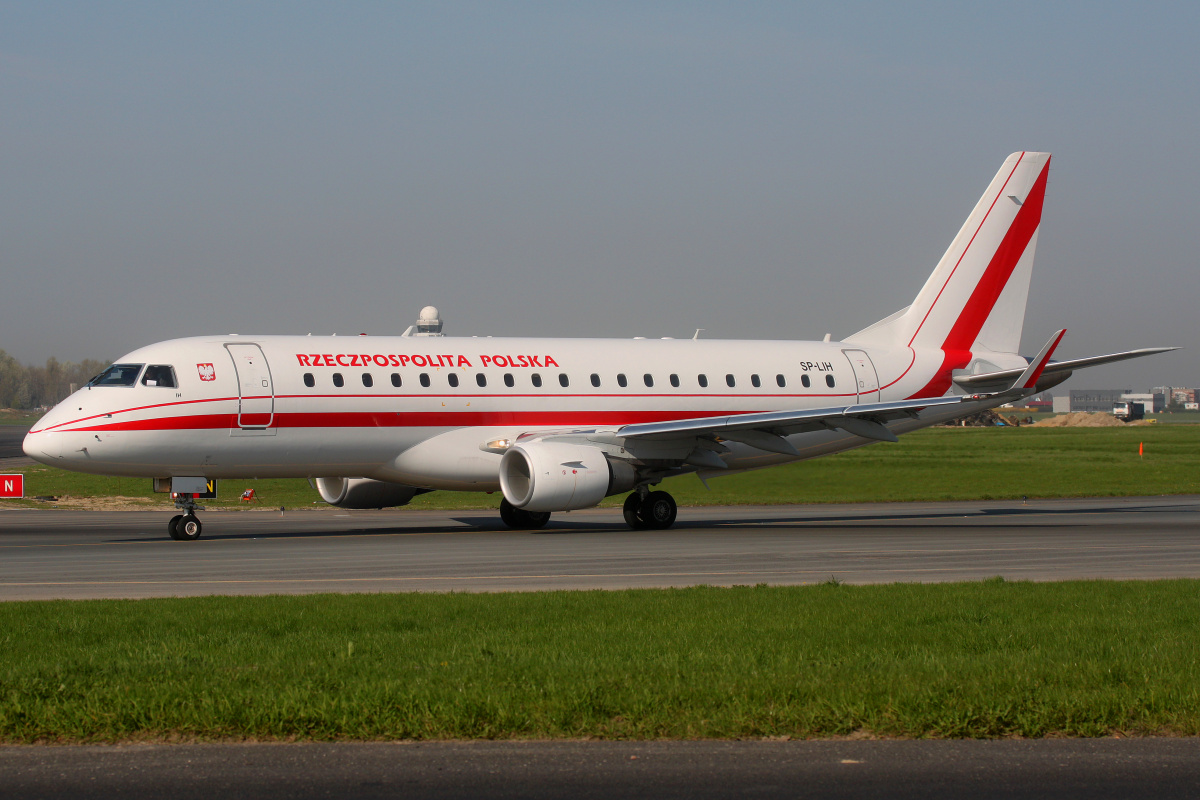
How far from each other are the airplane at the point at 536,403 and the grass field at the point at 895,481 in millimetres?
4671

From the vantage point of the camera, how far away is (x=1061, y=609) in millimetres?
12594

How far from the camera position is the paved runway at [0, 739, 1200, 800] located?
6.71m

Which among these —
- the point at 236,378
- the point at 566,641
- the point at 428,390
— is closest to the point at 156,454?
the point at 236,378

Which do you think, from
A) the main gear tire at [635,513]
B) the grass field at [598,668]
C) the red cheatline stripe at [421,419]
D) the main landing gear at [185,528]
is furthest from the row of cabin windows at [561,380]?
the grass field at [598,668]

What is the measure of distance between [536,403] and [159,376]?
25.6 feet

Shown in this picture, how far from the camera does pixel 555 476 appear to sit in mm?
24344

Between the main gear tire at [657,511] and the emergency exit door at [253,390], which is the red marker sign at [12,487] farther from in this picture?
the main gear tire at [657,511]

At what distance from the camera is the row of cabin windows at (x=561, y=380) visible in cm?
2488

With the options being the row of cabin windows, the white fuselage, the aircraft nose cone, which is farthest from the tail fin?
the aircraft nose cone

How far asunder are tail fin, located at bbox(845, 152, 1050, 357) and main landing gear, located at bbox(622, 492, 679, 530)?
8679mm

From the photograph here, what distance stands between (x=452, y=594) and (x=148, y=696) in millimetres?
5854

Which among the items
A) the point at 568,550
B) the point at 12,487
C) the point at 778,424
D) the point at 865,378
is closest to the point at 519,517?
the point at 778,424

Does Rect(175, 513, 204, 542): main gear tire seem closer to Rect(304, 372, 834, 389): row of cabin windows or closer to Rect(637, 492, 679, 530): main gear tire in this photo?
Rect(304, 372, 834, 389): row of cabin windows

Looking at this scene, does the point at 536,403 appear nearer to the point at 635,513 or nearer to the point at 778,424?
the point at 635,513
